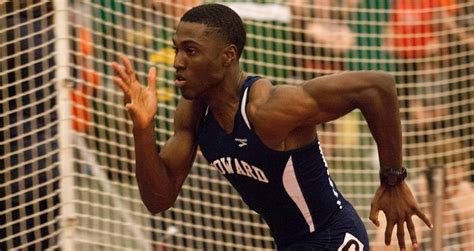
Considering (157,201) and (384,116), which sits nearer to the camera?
(384,116)

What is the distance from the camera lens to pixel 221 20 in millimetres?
5051

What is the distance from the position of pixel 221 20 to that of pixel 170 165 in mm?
655

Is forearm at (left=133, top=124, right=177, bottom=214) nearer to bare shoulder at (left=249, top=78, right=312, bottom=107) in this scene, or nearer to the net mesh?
bare shoulder at (left=249, top=78, right=312, bottom=107)

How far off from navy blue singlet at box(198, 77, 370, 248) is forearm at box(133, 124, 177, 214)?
0.20 m

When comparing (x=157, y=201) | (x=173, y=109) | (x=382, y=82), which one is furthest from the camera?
(x=173, y=109)

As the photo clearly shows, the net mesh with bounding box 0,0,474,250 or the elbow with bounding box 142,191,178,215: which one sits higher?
the net mesh with bounding box 0,0,474,250

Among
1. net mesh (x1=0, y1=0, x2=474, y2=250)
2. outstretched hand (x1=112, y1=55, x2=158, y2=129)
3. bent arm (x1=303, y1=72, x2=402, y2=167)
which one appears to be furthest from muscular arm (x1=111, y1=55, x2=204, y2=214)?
net mesh (x1=0, y1=0, x2=474, y2=250)

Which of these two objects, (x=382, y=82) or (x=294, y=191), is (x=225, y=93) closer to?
(x=294, y=191)

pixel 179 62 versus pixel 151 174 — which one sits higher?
pixel 179 62

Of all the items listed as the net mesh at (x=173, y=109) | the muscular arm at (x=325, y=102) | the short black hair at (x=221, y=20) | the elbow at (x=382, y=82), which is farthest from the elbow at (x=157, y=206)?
the net mesh at (x=173, y=109)

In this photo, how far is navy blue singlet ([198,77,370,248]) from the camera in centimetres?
505

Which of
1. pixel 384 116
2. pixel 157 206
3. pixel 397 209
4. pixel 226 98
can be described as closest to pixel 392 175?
pixel 397 209

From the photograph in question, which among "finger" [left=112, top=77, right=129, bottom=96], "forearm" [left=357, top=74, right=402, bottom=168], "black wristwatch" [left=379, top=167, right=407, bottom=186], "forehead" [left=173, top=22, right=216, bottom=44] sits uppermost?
"forehead" [left=173, top=22, right=216, bottom=44]

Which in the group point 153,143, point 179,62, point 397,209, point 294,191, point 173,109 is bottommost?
point 397,209
